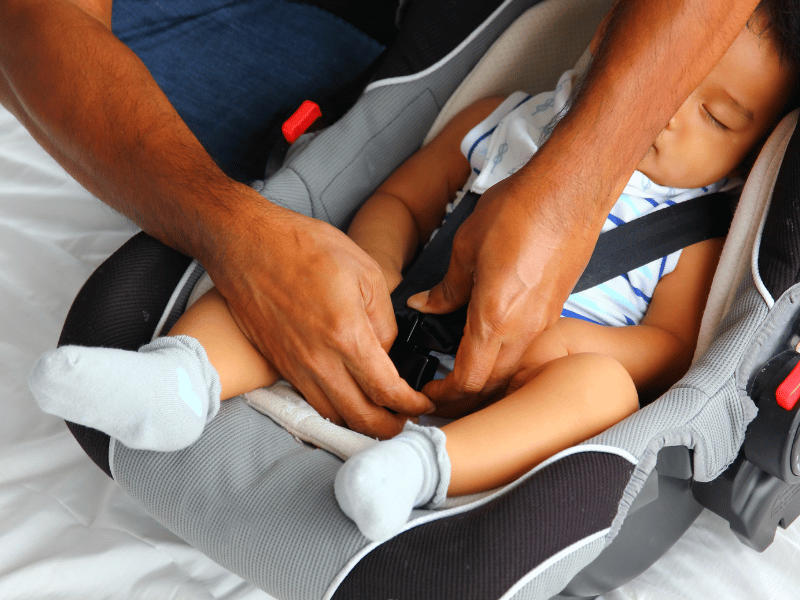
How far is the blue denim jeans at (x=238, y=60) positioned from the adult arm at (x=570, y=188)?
2.09 ft

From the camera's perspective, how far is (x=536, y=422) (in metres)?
0.73

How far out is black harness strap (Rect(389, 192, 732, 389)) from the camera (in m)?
0.89

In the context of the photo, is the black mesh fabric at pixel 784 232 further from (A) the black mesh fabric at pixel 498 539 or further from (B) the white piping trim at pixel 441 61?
(B) the white piping trim at pixel 441 61

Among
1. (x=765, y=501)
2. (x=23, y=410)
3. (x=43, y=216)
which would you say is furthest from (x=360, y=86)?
(x=765, y=501)

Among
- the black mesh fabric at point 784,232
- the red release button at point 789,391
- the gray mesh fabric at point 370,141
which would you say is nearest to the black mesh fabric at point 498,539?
the red release button at point 789,391

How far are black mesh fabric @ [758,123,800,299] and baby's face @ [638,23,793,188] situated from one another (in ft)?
0.26

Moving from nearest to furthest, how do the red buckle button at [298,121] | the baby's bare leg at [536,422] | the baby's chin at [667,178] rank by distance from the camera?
the baby's bare leg at [536,422], the baby's chin at [667,178], the red buckle button at [298,121]

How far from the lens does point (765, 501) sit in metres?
0.84

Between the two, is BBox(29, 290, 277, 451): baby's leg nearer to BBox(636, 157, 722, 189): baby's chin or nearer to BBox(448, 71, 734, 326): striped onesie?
BBox(448, 71, 734, 326): striped onesie

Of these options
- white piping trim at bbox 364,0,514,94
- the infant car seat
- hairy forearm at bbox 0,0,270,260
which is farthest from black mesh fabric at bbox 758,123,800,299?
hairy forearm at bbox 0,0,270,260

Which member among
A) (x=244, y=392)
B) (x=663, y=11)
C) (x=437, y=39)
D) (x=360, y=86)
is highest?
(x=663, y=11)

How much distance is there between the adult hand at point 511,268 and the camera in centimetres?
75

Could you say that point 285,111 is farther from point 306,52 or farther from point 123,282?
point 123,282

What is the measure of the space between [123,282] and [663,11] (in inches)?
31.0
